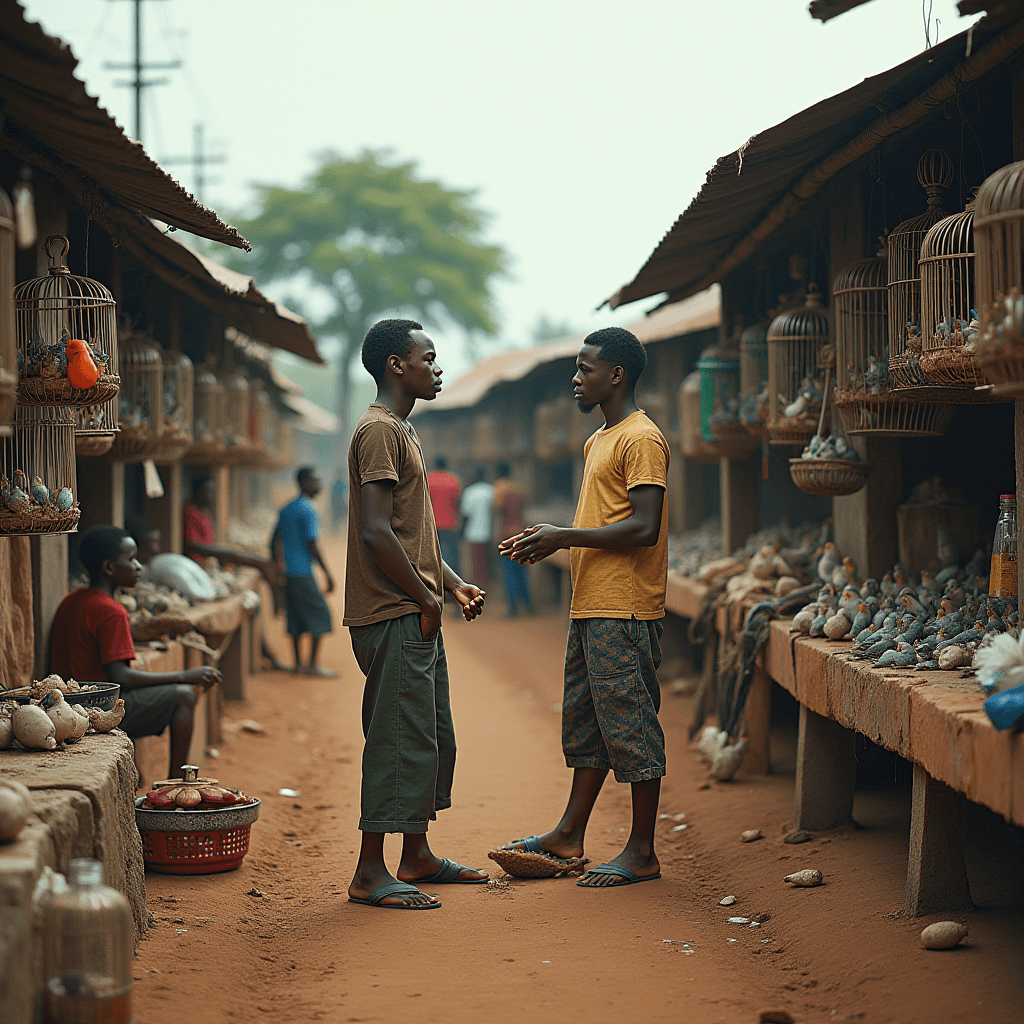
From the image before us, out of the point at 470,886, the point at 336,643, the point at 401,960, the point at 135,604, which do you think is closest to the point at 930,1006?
the point at 401,960

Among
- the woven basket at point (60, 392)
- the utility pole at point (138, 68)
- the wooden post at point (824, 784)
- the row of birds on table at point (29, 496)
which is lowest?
the wooden post at point (824, 784)

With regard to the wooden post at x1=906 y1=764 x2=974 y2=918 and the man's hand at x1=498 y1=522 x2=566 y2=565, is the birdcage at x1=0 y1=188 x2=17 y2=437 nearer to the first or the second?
the man's hand at x1=498 y1=522 x2=566 y2=565

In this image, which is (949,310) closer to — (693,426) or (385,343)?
(385,343)

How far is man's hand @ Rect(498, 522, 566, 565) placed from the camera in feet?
15.5

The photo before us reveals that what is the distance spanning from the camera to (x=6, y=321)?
3475 mm

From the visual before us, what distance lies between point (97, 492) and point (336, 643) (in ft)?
23.2

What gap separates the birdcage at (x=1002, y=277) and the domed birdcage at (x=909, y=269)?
1136mm

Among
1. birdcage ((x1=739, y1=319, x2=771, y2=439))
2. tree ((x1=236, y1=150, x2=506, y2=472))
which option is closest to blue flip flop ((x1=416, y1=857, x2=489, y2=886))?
birdcage ((x1=739, y1=319, x2=771, y2=439))

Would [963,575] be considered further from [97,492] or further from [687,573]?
→ [97,492]

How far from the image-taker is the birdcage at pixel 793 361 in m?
6.71

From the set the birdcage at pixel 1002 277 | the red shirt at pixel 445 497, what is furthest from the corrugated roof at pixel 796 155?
the red shirt at pixel 445 497

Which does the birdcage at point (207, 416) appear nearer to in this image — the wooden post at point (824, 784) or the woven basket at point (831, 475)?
the woven basket at point (831, 475)

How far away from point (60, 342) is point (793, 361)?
4019 millimetres

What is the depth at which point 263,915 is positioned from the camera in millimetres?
4828
